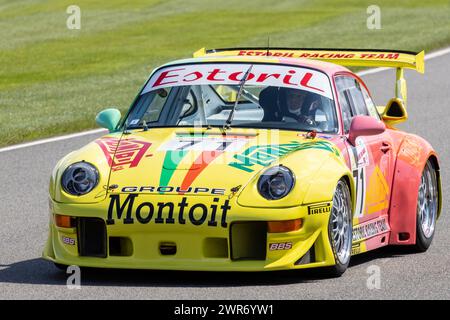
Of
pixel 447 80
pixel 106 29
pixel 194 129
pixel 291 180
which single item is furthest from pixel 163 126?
pixel 106 29

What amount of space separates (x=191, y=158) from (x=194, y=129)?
0.70 m

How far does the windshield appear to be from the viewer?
855cm

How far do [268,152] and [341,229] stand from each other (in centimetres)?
64

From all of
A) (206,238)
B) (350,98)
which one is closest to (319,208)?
(206,238)

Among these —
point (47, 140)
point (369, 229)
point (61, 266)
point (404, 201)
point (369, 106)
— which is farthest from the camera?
point (47, 140)

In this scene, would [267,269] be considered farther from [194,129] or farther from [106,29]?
[106,29]

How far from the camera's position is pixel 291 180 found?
752 cm

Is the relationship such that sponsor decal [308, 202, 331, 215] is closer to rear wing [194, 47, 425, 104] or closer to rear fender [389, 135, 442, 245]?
rear fender [389, 135, 442, 245]

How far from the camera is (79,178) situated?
7.78m

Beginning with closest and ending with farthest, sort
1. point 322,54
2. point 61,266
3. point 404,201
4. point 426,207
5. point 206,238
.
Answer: point 206,238
point 61,266
point 404,201
point 426,207
point 322,54

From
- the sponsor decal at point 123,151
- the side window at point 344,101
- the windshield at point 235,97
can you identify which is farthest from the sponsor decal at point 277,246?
the side window at point 344,101

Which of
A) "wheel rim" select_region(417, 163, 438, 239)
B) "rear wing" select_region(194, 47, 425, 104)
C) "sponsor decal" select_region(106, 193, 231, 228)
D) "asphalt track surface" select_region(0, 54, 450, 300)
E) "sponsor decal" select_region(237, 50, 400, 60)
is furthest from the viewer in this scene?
"sponsor decal" select_region(237, 50, 400, 60)

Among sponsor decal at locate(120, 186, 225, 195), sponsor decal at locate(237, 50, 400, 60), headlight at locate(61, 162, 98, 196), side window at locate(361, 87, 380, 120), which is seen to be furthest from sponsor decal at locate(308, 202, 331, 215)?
sponsor decal at locate(237, 50, 400, 60)

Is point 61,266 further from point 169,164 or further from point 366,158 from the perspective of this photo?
point 366,158
